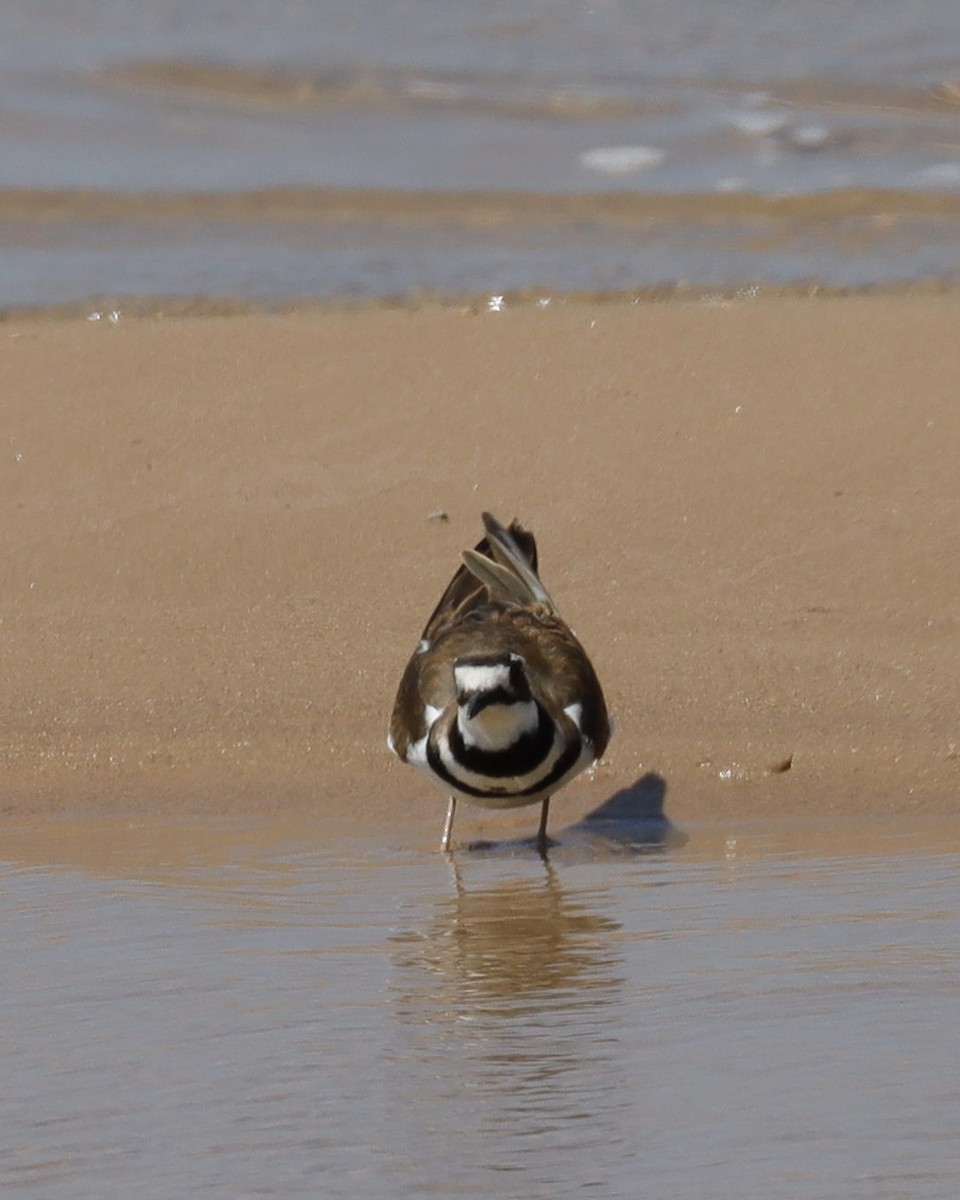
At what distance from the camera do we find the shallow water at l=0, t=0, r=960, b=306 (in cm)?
1187

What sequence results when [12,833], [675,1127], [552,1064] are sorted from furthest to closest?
[12,833] < [552,1064] < [675,1127]

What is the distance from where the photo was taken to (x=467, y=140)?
14.8m

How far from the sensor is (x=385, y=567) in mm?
8016

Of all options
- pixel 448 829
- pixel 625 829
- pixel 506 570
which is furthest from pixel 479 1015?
pixel 506 570

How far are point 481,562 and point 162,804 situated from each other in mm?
1169

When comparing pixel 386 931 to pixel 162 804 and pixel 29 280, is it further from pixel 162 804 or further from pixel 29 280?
pixel 29 280

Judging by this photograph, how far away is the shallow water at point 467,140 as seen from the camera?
11.9 m

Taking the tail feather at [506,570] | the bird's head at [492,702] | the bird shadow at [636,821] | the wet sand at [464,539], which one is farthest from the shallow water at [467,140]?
the bird's head at [492,702]

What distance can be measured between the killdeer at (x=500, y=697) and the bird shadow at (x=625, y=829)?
0.29 feet

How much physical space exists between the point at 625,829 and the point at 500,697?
2.16ft

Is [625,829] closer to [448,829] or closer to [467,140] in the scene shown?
[448,829]

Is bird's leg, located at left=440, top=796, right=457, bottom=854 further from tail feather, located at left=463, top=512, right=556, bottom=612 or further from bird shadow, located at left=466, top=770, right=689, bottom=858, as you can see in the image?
tail feather, located at left=463, top=512, right=556, bottom=612

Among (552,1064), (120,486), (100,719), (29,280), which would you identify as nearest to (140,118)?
(29,280)

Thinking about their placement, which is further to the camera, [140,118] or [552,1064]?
[140,118]
